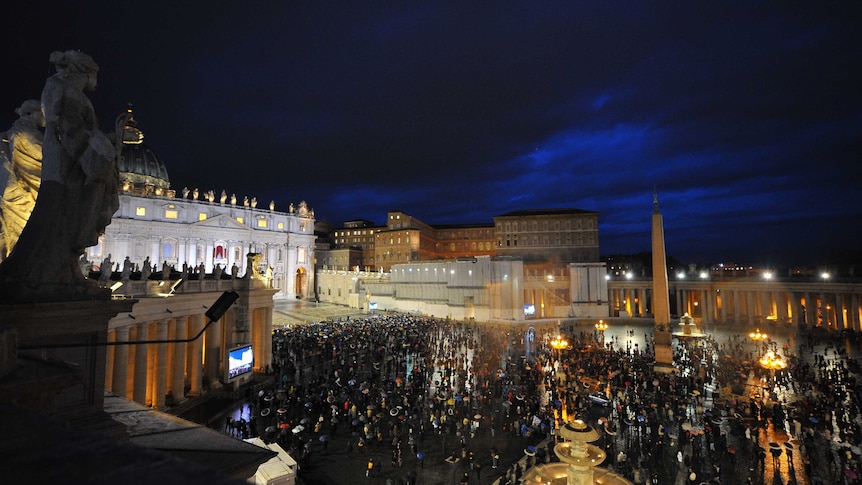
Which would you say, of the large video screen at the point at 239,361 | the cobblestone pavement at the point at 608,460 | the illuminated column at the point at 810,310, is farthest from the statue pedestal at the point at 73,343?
the illuminated column at the point at 810,310

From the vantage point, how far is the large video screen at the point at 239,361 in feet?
64.4

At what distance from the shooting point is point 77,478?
149 cm

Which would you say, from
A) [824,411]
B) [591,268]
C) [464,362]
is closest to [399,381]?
[464,362]

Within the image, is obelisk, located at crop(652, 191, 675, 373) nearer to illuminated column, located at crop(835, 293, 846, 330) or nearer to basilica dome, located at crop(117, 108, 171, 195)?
illuminated column, located at crop(835, 293, 846, 330)

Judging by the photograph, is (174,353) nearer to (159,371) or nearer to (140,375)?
(159,371)

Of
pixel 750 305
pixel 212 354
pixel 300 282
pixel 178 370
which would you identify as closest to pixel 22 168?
pixel 178 370

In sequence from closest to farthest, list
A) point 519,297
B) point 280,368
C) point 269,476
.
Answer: point 269,476
point 280,368
point 519,297

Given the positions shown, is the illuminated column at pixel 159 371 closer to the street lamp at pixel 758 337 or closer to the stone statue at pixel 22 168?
the stone statue at pixel 22 168

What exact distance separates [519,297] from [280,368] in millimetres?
33321

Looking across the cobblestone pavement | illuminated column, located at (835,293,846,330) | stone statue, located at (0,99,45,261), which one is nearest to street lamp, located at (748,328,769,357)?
illuminated column, located at (835,293,846,330)

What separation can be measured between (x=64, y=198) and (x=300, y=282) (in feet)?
267

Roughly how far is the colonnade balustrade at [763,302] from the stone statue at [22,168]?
5391 centimetres

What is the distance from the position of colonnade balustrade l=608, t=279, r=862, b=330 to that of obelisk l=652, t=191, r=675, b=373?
23.1 metres

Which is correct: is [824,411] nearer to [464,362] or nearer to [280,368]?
[464,362]
